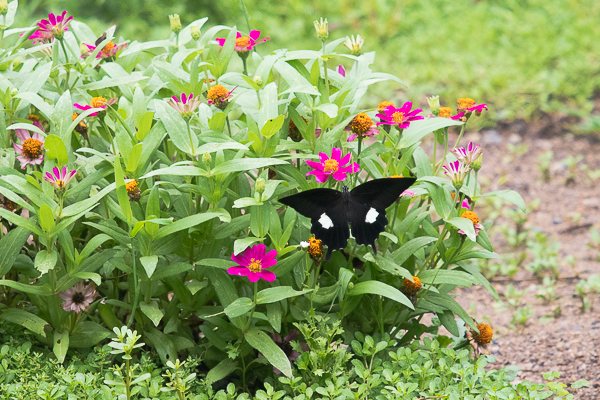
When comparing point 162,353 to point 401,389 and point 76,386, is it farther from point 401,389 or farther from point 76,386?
point 401,389

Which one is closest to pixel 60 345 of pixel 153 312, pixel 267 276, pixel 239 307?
pixel 153 312

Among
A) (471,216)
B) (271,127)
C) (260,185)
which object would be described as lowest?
(471,216)

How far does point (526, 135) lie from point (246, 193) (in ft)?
10.1

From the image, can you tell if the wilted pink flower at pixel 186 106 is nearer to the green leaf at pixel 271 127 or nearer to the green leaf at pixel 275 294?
the green leaf at pixel 271 127

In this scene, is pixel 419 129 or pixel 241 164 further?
pixel 419 129

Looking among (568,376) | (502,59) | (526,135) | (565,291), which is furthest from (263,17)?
(568,376)

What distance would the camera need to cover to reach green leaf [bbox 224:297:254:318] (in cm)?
240

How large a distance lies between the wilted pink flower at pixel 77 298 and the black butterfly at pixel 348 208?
59cm

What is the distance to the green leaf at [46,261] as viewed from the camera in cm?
234

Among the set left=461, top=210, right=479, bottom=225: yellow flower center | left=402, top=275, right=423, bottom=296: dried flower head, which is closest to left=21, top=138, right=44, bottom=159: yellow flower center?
left=402, top=275, right=423, bottom=296: dried flower head

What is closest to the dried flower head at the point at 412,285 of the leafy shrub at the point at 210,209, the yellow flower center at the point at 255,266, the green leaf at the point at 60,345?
the leafy shrub at the point at 210,209

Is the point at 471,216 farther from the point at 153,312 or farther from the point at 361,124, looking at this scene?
the point at 153,312

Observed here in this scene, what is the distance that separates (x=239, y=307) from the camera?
241 cm

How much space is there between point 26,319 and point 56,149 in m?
0.47
